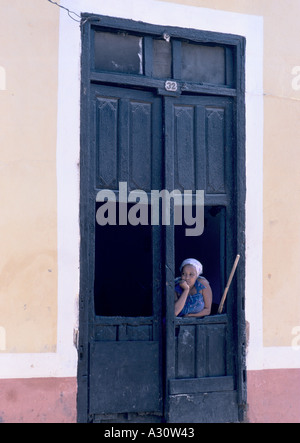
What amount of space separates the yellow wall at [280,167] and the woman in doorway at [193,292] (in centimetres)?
42

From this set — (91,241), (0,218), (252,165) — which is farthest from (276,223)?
(0,218)

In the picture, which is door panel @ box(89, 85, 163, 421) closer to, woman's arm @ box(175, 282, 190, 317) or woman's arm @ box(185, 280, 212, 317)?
woman's arm @ box(175, 282, 190, 317)

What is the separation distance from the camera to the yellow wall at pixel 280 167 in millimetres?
5426

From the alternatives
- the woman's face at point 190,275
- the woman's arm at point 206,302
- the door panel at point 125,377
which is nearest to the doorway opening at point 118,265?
the woman's face at point 190,275

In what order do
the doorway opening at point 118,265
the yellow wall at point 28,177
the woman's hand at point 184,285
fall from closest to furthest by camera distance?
1. the yellow wall at point 28,177
2. the woman's hand at point 184,285
3. the doorway opening at point 118,265

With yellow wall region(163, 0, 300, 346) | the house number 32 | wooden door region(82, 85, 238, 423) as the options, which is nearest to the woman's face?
wooden door region(82, 85, 238, 423)

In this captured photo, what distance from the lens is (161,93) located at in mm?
5227

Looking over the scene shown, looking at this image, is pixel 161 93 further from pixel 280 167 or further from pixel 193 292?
pixel 193 292

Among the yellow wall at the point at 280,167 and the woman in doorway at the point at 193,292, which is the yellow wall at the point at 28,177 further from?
the yellow wall at the point at 280,167

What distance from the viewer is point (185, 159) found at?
5320 millimetres

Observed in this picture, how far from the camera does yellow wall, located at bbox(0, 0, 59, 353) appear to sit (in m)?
4.64

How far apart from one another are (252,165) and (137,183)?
1.04 meters

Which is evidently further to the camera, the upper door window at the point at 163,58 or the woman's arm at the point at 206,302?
the woman's arm at the point at 206,302

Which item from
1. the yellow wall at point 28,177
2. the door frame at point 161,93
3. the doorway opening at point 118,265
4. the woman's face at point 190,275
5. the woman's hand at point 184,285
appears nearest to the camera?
the yellow wall at point 28,177
